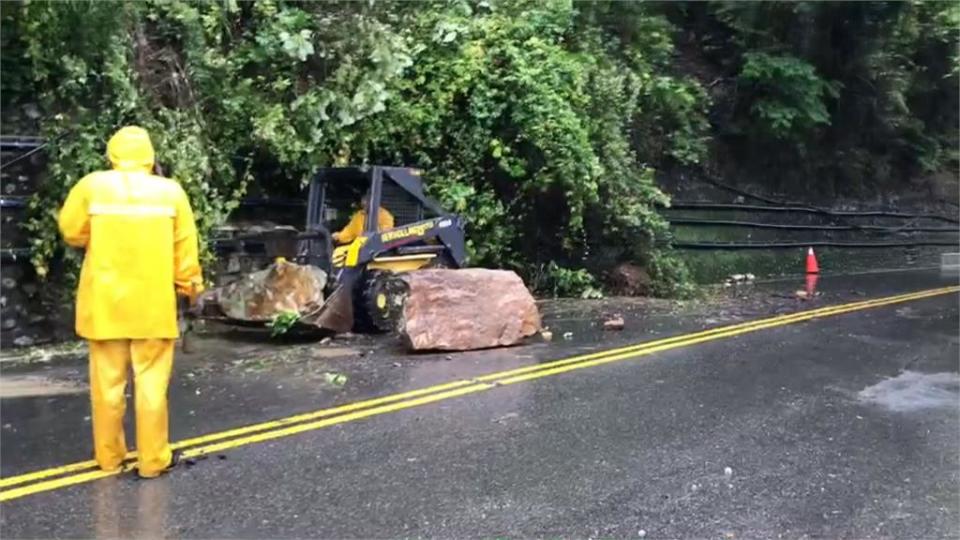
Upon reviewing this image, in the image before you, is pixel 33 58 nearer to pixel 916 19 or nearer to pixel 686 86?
pixel 686 86

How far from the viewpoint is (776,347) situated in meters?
9.54

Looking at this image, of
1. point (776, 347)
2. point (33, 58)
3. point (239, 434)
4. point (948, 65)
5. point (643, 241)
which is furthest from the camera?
point (948, 65)

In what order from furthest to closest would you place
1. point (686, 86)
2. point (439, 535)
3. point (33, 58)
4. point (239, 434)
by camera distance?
point (686, 86)
point (33, 58)
point (239, 434)
point (439, 535)

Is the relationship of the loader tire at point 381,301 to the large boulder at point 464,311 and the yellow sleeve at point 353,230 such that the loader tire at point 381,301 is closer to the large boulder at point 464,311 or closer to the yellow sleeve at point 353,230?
the large boulder at point 464,311

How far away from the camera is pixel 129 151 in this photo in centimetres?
518

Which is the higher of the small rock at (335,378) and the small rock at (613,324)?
the small rock at (335,378)

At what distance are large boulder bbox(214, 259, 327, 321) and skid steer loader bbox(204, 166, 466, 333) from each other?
0.16 meters

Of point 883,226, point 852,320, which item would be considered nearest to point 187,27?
point 852,320

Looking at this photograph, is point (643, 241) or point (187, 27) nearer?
point (187, 27)

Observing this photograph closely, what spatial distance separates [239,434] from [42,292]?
419 centimetres

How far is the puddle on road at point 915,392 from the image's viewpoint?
23.8ft

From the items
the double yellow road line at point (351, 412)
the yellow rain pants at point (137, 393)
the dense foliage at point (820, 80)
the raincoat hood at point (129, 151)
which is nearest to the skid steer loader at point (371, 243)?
the double yellow road line at point (351, 412)

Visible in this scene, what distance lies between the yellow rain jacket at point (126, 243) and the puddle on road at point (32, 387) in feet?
7.85

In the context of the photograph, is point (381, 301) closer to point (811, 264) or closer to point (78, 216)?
point (78, 216)
